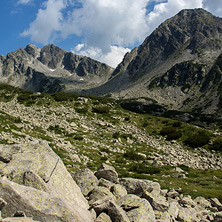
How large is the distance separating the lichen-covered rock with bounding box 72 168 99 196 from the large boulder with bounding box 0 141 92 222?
3.50 feet

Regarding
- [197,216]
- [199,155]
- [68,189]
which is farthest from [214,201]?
[199,155]

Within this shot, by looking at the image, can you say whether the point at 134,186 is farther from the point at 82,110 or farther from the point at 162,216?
the point at 82,110

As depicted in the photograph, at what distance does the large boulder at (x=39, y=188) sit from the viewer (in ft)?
15.9

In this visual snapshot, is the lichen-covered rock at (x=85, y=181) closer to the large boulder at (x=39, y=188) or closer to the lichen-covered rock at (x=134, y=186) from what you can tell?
the large boulder at (x=39, y=188)

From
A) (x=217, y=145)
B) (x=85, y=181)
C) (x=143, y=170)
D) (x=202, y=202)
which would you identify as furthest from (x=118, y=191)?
(x=217, y=145)

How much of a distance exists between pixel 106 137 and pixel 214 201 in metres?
21.9

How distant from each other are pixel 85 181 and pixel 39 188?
3363 mm

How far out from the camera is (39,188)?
19.6ft

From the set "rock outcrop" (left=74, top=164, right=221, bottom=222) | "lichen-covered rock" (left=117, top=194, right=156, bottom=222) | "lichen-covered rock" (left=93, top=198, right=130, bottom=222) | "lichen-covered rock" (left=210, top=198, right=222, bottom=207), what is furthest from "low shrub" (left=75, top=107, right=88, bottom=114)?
"lichen-covered rock" (left=93, top=198, right=130, bottom=222)

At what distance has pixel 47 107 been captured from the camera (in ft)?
140

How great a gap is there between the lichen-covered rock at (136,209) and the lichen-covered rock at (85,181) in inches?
75.2

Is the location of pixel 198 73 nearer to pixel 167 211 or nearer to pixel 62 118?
pixel 62 118

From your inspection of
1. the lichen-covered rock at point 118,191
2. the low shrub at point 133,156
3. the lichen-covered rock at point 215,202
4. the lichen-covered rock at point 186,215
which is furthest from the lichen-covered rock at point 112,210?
the low shrub at point 133,156

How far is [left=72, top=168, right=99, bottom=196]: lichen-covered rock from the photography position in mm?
8633
